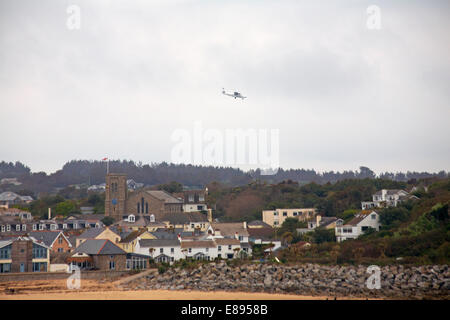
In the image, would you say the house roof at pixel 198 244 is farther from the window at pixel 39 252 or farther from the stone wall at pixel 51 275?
the window at pixel 39 252

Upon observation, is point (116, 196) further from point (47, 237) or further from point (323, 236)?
point (323, 236)

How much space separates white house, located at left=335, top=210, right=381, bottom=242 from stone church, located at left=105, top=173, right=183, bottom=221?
93.2 ft

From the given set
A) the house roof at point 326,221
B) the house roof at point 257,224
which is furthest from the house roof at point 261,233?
the house roof at point 326,221

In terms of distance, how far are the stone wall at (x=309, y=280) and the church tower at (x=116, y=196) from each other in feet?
124

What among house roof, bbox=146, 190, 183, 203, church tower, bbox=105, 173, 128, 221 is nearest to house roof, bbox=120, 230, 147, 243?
house roof, bbox=146, 190, 183, 203

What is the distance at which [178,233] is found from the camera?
70500 mm

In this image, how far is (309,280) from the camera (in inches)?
2020

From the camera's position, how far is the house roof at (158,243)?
2522 inches

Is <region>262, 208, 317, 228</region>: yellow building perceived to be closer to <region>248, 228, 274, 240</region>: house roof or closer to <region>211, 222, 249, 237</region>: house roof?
<region>248, 228, 274, 240</region>: house roof

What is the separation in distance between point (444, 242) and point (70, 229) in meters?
42.2

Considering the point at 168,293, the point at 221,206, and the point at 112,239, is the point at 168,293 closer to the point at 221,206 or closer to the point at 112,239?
the point at 112,239

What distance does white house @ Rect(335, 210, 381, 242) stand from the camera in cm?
6831

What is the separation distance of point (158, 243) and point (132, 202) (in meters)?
29.8
